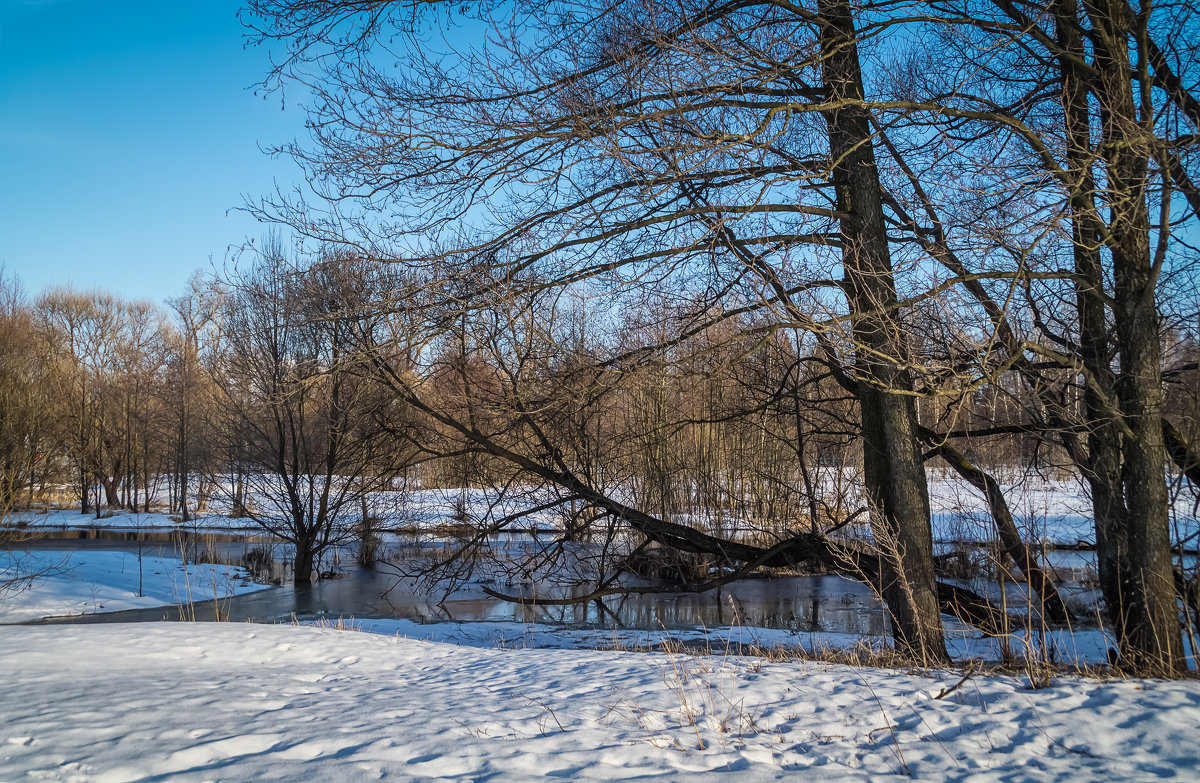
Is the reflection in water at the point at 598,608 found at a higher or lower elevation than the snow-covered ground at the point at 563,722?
lower

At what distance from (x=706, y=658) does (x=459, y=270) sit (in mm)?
4447

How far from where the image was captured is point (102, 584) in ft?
45.9

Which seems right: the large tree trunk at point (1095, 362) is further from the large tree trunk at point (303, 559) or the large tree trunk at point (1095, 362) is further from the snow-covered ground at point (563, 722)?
the large tree trunk at point (303, 559)

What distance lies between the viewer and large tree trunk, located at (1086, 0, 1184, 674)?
5.92m

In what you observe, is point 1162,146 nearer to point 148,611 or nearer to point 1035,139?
point 1035,139

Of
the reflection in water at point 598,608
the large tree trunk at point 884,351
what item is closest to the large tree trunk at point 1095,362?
the large tree trunk at point 884,351

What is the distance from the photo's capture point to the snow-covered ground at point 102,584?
1213 centimetres

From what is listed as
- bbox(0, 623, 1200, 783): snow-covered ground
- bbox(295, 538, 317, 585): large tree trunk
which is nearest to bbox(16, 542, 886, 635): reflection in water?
bbox(295, 538, 317, 585): large tree trunk

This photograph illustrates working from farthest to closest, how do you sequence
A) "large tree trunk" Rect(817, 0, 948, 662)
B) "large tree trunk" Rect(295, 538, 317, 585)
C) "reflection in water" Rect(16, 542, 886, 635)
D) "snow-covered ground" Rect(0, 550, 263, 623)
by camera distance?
"large tree trunk" Rect(295, 538, 317, 585) → "snow-covered ground" Rect(0, 550, 263, 623) → "reflection in water" Rect(16, 542, 886, 635) → "large tree trunk" Rect(817, 0, 948, 662)

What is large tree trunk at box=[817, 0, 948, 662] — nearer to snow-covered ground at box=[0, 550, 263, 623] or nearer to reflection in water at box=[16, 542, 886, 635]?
reflection in water at box=[16, 542, 886, 635]

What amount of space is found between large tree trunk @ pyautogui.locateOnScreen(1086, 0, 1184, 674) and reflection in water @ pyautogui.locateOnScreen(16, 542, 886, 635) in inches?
187

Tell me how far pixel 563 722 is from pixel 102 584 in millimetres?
13989

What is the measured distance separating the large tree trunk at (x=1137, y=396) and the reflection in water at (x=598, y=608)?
15.6 feet

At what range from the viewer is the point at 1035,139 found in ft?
19.4
